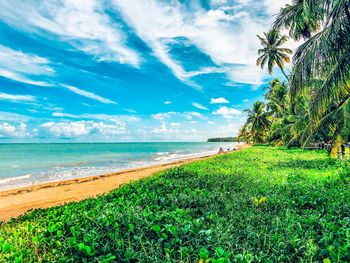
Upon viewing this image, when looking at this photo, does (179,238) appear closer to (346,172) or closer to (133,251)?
(133,251)

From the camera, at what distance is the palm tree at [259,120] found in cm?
4150

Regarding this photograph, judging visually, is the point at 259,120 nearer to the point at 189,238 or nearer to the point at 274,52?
the point at 274,52

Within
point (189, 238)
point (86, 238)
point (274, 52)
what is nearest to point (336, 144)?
point (189, 238)

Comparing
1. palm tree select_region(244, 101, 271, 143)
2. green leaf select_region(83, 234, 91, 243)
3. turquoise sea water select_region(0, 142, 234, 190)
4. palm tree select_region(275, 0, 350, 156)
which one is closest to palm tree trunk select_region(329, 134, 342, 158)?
palm tree select_region(275, 0, 350, 156)

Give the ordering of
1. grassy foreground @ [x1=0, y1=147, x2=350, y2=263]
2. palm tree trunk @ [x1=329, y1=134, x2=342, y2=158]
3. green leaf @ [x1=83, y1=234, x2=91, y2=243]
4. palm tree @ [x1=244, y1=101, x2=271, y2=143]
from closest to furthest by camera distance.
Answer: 1. grassy foreground @ [x1=0, y1=147, x2=350, y2=263]
2. green leaf @ [x1=83, y1=234, x2=91, y2=243]
3. palm tree trunk @ [x1=329, y1=134, x2=342, y2=158]
4. palm tree @ [x1=244, y1=101, x2=271, y2=143]

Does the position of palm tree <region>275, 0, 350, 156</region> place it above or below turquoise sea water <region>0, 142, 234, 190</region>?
above

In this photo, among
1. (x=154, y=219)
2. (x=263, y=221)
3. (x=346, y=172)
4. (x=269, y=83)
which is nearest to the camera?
(x=154, y=219)

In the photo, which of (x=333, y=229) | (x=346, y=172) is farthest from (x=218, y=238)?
(x=346, y=172)

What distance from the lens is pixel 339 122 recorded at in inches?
354

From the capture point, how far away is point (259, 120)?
137 feet

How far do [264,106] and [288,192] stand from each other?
39208 millimetres

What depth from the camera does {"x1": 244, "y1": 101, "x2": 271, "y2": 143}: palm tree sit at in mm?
41500

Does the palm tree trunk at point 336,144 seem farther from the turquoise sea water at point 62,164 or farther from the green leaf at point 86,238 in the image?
the turquoise sea water at point 62,164

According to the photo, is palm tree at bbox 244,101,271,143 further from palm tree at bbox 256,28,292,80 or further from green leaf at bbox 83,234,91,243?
green leaf at bbox 83,234,91,243
